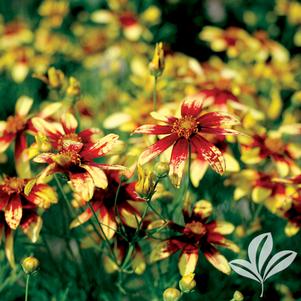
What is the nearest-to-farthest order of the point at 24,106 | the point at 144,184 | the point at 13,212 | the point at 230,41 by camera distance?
the point at 144,184, the point at 13,212, the point at 24,106, the point at 230,41

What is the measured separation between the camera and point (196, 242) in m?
1.24

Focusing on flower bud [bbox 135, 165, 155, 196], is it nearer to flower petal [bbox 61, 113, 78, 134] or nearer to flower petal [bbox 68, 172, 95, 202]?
flower petal [bbox 68, 172, 95, 202]

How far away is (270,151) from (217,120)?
1.04 ft

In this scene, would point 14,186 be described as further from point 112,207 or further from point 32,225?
point 112,207

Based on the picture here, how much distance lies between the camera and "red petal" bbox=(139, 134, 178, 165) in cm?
112

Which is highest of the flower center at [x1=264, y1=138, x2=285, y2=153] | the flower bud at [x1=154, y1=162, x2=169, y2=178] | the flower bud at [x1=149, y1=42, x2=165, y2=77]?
the flower bud at [x1=149, y1=42, x2=165, y2=77]

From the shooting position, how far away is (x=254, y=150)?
4.72ft

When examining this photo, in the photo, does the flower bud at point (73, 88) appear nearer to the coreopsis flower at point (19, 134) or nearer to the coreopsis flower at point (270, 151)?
the coreopsis flower at point (19, 134)

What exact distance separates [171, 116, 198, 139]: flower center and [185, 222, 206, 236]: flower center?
0.22 meters

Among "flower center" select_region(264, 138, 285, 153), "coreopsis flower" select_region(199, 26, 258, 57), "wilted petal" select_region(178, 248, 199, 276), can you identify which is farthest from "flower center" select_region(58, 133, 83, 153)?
Result: "coreopsis flower" select_region(199, 26, 258, 57)

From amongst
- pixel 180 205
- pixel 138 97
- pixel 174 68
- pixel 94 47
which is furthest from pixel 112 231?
pixel 94 47

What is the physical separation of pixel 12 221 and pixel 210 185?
2.26 feet

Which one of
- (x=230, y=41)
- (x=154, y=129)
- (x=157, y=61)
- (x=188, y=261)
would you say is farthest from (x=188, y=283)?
(x=230, y=41)

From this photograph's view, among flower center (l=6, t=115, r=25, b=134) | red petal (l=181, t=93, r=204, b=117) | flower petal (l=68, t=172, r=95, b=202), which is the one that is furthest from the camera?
flower center (l=6, t=115, r=25, b=134)
